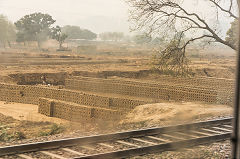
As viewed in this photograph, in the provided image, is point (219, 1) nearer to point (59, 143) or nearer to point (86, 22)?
point (86, 22)

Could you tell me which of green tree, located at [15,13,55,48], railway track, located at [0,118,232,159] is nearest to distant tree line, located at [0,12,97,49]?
green tree, located at [15,13,55,48]

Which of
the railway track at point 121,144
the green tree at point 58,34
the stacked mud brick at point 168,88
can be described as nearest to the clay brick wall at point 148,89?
the stacked mud brick at point 168,88

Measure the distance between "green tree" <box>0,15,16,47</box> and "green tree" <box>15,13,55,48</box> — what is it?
0.54 metres

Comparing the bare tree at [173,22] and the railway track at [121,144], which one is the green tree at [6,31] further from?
the railway track at [121,144]

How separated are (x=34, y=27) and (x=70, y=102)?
4.82m

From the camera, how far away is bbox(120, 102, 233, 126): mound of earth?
10102 mm

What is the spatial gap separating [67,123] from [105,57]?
17.5 metres

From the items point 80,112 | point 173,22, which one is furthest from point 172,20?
point 80,112

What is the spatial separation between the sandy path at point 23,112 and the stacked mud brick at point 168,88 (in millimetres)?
4041

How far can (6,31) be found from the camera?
1566cm

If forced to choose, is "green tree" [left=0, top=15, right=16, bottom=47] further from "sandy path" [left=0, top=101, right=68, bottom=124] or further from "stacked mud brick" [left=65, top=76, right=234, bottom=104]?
"stacked mud brick" [left=65, top=76, right=234, bottom=104]

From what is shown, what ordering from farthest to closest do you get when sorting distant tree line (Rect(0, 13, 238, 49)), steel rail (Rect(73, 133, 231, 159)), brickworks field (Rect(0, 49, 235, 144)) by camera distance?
1. distant tree line (Rect(0, 13, 238, 49))
2. brickworks field (Rect(0, 49, 235, 144))
3. steel rail (Rect(73, 133, 231, 159))

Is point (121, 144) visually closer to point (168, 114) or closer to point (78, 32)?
point (168, 114)

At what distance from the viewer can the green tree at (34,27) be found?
54.9 ft
